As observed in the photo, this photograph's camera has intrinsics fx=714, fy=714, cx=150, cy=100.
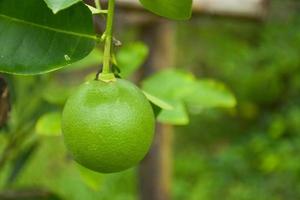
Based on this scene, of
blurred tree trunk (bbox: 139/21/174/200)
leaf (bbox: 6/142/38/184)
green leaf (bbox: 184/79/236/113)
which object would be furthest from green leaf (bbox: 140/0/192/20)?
blurred tree trunk (bbox: 139/21/174/200)

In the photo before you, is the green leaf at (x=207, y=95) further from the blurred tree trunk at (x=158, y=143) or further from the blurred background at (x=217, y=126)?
the blurred tree trunk at (x=158, y=143)

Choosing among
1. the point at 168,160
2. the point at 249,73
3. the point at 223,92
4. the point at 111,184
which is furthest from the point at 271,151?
the point at 223,92

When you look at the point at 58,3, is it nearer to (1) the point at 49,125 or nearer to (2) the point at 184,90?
(1) the point at 49,125

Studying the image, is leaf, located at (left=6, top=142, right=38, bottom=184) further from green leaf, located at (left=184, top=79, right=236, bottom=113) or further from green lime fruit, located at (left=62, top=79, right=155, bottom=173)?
green lime fruit, located at (left=62, top=79, right=155, bottom=173)

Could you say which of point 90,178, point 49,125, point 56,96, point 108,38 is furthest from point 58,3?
point 56,96

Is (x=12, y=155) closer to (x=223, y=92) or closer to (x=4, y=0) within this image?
(x=223, y=92)

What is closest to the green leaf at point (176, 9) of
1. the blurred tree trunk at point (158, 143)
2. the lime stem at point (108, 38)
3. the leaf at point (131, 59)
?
the lime stem at point (108, 38)
